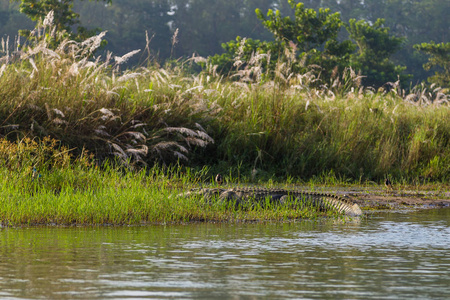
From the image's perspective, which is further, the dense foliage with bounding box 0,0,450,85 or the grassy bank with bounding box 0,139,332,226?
the dense foliage with bounding box 0,0,450,85

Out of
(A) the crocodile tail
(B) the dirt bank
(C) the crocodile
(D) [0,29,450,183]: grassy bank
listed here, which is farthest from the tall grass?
(A) the crocodile tail

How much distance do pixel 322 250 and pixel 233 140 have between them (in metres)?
6.82

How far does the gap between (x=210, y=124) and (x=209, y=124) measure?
3 centimetres

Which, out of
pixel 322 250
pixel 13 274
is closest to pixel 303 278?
pixel 322 250

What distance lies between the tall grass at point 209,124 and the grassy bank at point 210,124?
2cm

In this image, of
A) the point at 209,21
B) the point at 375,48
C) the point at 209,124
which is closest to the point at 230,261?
the point at 209,124

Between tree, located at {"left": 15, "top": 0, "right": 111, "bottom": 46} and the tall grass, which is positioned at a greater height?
tree, located at {"left": 15, "top": 0, "right": 111, "bottom": 46}

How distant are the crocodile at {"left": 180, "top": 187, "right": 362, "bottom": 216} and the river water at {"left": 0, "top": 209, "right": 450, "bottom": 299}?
37.7 inches

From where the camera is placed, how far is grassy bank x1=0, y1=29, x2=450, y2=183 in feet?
36.4

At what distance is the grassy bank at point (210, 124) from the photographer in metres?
11.1

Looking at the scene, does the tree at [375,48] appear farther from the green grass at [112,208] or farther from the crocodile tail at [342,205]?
the green grass at [112,208]

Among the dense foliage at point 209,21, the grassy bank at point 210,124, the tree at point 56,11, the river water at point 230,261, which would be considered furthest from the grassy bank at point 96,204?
the dense foliage at point 209,21

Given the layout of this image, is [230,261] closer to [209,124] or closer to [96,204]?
[96,204]

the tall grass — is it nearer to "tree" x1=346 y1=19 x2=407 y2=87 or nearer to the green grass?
the green grass
